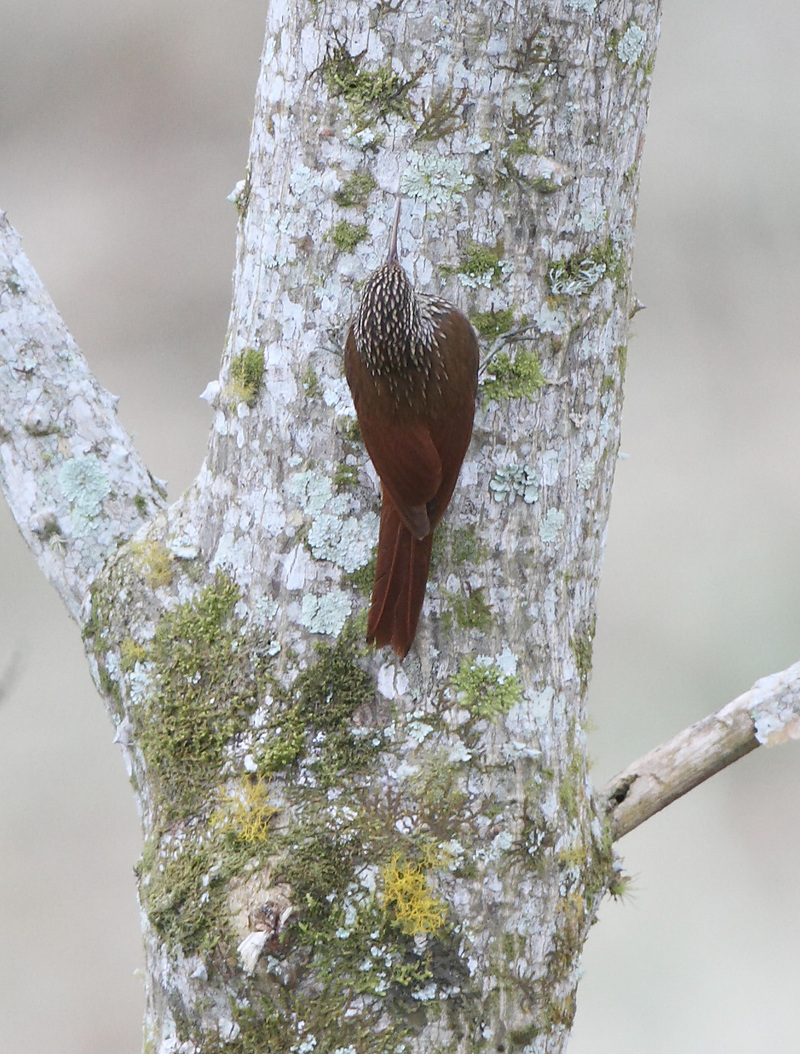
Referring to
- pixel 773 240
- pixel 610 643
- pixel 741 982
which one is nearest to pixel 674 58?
pixel 773 240

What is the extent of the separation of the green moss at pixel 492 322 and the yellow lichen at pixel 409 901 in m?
0.92

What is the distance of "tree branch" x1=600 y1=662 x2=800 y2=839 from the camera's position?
7.26 ft

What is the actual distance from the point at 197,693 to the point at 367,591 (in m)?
0.36

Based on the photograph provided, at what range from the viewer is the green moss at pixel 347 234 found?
1969 millimetres

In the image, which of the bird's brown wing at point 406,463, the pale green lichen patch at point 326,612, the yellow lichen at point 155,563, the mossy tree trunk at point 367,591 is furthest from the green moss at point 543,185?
the yellow lichen at point 155,563

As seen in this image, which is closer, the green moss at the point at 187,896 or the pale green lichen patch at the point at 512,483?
the green moss at the point at 187,896

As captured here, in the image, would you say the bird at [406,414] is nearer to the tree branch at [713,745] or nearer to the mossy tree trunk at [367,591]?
the mossy tree trunk at [367,591]

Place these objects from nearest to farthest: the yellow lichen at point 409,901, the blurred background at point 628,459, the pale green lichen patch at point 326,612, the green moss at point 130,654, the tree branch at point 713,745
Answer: the yellow lichen at point 409,901, the pale green lichen patch at point 326,612, the green moss at point 130,654, the tree branch at point 713,745, the blurred background at point 628,459

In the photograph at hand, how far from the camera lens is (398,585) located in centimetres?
188

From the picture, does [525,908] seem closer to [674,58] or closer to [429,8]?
[429,8]

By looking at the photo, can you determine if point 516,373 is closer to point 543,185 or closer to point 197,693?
point 543,185

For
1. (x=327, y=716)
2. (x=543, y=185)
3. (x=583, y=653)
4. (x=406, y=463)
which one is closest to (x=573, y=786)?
(x=583, y=653)

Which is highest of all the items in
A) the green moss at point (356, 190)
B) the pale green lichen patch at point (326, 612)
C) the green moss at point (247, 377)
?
the green moss at point (356, 190)

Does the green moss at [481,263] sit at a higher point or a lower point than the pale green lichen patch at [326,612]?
higher
